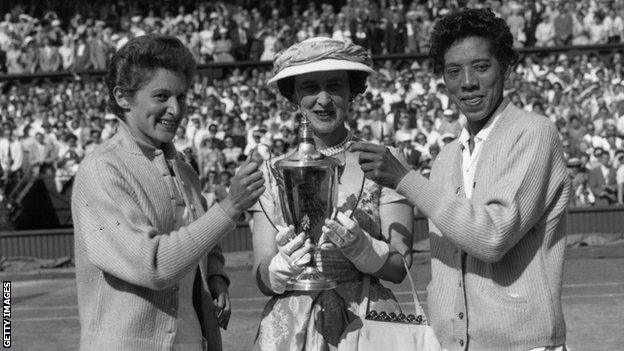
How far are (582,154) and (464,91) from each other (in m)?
16.3

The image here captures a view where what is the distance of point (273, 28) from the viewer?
28.9 m

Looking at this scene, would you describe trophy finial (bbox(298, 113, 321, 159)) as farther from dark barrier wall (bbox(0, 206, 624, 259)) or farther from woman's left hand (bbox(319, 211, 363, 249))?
dark barrier wall (bbox(0, 206, 624, 259))

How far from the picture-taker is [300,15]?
30422mm

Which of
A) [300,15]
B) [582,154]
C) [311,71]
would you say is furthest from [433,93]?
[311,71]

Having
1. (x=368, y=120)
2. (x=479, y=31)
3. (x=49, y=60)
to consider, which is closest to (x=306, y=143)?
(x=479, y=31)

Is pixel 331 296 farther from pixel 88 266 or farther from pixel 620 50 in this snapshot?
pixel 620 50

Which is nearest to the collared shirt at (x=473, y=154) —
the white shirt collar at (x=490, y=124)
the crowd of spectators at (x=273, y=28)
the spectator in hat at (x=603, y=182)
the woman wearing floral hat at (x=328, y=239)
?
the white shirt collar at (x=490, y=124)

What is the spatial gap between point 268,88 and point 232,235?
22.2 feet

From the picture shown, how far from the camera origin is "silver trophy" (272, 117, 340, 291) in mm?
4373

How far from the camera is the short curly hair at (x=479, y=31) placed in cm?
432

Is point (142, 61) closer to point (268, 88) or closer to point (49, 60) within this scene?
point (268, 88)

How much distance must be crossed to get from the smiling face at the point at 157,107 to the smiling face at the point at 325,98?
53 centimetres

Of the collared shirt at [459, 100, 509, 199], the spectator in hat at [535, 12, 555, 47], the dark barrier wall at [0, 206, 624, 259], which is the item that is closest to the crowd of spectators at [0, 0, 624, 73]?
the spectator in hat at [535, 12, 555, 47]

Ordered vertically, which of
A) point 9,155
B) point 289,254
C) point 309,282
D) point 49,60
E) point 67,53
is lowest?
point 9,155
